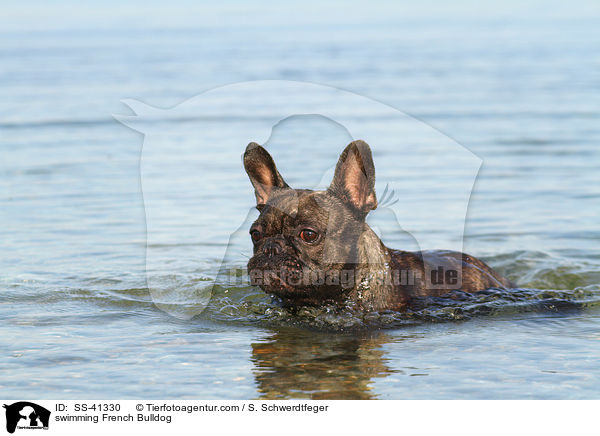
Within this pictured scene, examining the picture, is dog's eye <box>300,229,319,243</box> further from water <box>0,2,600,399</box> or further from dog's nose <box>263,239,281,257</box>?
water <box>0,2,600,399</box>

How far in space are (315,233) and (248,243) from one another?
5.03m

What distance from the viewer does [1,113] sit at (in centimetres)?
2292

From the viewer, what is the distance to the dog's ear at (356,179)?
26.3ft

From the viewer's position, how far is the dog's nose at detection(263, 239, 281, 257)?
309 inches

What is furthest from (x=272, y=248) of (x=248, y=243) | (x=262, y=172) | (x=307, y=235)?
(x=248, y=243)

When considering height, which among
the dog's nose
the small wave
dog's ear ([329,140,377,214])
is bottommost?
the small wave
